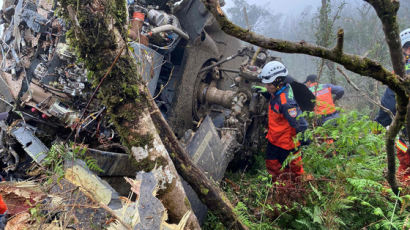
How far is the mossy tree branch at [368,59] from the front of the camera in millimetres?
1182

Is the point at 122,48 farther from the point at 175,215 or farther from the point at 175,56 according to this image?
the point at 175,56

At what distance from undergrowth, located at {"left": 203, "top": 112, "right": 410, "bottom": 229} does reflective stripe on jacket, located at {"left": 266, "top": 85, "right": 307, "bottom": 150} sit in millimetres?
674

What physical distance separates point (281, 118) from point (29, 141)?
3.50 m

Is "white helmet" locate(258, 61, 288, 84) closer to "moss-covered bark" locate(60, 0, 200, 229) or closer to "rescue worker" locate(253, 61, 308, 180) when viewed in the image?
"rescue worker" locate(253, 61, 308, 180)

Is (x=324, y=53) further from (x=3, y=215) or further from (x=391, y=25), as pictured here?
(x=3, y=215)

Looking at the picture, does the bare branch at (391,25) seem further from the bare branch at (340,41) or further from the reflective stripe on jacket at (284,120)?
the reflective stripe on jacket at (284,120)

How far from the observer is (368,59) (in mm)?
1301

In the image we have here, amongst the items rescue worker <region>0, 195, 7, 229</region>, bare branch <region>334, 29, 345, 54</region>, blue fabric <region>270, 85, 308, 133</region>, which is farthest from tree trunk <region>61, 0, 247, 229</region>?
blue fabric <region>270, 85, 308, 133</region>

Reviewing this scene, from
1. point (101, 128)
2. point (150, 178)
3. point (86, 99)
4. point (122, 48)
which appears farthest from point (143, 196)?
point (86, 99)

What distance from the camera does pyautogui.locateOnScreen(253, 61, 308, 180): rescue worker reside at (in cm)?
391

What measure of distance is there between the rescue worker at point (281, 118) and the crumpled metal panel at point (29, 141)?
3183 millimetres

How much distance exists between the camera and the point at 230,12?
2439cm

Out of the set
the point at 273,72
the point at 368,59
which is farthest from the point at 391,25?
the point at 273,72

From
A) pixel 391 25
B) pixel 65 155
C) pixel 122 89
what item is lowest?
pixel 65 155
